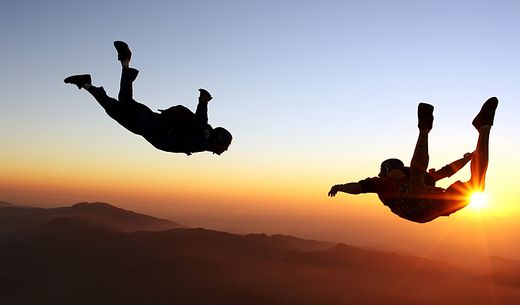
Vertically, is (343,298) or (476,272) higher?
(476,272)

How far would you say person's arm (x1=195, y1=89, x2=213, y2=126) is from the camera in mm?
7305

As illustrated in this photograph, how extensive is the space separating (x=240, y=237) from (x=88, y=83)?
68.8m

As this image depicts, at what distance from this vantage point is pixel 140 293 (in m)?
46.6

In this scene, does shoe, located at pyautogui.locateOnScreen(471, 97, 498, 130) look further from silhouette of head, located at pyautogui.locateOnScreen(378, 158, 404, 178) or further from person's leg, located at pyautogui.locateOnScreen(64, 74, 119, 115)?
person's leg, located at pyautogui.locateOnScreen(64, 74, 119, 115)

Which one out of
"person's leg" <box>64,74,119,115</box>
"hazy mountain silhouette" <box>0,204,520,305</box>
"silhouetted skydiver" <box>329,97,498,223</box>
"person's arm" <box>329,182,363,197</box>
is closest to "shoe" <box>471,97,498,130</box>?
"silhouetted skydiver" <box>329,97,498,223</box>

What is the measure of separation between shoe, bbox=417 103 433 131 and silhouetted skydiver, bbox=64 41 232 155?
3.09m

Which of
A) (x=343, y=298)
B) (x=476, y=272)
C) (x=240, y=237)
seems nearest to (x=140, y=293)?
(x=343, y=298)

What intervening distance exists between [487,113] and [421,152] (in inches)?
52.3

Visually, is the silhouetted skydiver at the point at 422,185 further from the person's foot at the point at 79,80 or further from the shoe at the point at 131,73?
the person's foot at the point at 79,80

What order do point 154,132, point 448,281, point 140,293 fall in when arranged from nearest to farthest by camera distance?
point 154,132 < point 140,293 < point 448,281

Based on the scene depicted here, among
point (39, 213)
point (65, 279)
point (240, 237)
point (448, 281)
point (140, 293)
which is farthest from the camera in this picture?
point (39, 213)

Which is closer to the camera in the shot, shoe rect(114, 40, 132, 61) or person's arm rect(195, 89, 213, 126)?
person's arm rect(195, 89, 213, 126)

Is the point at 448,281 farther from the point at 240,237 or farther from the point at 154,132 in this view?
the point at 154,132

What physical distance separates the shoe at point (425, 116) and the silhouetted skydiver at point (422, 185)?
22 mm
